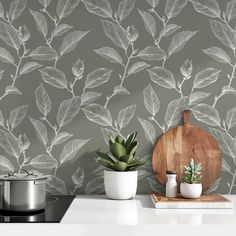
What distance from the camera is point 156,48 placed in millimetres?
2219

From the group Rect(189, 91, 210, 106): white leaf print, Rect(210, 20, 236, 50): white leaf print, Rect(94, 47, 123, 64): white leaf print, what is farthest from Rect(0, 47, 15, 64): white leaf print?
Rect(210, 20, 236, 50): white leaf print

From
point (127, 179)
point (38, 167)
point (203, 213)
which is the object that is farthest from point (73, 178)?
point (203, 213)

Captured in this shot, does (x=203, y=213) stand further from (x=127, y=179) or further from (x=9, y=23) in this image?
(x=9, y=23)

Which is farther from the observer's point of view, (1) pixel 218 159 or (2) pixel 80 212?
(1) pixel 218 159

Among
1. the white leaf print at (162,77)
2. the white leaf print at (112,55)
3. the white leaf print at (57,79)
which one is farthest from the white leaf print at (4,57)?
the white leaf print at (162,77)

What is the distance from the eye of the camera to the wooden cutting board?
2.19m

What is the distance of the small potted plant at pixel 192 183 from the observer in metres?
1.96

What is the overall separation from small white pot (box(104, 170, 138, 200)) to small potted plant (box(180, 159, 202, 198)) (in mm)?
227

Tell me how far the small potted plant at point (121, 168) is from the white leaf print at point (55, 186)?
0.80ft

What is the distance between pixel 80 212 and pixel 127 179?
1.09 feet

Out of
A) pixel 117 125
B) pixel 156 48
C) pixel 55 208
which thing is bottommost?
pixel 55 208

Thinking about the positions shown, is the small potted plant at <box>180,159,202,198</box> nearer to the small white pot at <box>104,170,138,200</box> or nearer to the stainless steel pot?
the small white pot at <box>104,170,138,200</box>

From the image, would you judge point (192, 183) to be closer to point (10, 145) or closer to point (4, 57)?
point (10, 145)

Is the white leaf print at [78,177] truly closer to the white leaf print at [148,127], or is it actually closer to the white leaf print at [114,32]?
the white leaf print at [148,127]
